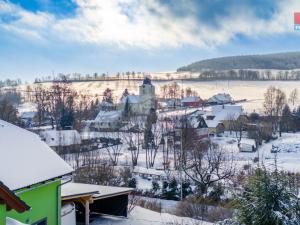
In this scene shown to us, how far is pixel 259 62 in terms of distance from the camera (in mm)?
129250

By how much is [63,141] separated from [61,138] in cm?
63

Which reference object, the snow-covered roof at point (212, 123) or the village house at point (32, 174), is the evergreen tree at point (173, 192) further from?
the snow-covered roof at point (212, 123)

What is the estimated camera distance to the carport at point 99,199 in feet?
46.8

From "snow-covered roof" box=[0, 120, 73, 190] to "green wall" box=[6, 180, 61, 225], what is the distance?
0.98 ft

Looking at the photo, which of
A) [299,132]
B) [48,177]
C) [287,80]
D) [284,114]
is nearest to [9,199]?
[48,177]

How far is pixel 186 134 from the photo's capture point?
141 feet

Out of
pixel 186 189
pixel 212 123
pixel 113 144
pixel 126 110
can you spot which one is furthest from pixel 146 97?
pixel 186 189

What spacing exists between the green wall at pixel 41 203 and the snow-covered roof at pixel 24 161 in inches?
11.8

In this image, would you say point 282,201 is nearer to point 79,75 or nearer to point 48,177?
point 48,177

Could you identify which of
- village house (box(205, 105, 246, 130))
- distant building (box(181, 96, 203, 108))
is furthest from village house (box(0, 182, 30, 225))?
distant building (box(181, 96, 203, 108))

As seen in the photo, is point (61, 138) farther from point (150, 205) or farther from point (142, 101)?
point (142, 101)

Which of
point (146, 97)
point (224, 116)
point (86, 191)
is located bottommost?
point (224, 116)

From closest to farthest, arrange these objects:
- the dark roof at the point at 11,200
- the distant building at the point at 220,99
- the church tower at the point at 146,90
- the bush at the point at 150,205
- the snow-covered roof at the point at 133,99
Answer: the dark roof at the point at 11,200, the bush at the point at 150,205, the snow-covered roof at the point at 133,99, the church tower at the point at 146,90, the distant building at the point at 220,99

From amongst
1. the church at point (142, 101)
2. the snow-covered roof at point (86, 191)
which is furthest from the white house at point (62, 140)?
the church at point (142, 101)
